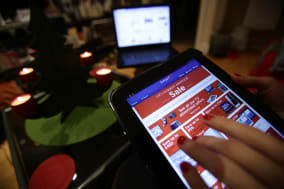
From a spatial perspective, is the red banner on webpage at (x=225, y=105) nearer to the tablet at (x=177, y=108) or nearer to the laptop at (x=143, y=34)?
the tablet at (x=177, y=108)

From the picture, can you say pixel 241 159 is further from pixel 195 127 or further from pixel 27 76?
pixel 27 76

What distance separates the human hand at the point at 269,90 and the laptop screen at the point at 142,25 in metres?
1.04

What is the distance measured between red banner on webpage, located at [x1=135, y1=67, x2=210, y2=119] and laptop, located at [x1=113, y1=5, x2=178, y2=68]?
2.56ft

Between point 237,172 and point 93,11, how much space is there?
2518 millimetres

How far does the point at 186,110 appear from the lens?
37cm


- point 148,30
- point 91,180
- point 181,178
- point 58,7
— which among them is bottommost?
point 91,180

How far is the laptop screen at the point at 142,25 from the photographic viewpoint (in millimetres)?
1271

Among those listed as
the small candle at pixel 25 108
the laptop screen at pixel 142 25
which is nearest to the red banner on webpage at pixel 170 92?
the small candle at pixel 25 108

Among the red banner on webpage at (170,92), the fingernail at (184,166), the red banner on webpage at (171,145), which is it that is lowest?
the fingernail at (184,166)

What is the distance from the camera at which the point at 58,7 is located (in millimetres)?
2271

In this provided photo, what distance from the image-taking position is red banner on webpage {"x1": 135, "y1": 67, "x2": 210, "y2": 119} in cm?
35

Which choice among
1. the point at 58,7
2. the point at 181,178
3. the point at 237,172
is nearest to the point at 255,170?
the point at 237,172

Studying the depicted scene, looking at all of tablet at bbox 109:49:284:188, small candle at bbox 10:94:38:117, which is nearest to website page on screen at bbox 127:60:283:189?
tablet at bbox 109:49:284:188

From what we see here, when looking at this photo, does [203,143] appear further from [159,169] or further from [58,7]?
[58,7]
